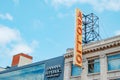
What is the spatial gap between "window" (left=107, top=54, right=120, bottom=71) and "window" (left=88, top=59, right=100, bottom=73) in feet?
5.68

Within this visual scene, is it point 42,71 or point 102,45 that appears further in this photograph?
point 42,71

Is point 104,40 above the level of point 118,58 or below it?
above

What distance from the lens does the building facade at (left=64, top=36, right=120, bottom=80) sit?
30.5 meters

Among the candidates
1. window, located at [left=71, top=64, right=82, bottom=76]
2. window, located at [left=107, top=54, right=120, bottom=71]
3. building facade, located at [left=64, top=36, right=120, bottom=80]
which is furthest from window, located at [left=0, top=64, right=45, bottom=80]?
window, located at [left=107, top=54, right=120, bottom=71]

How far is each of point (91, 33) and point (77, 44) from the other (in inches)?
333

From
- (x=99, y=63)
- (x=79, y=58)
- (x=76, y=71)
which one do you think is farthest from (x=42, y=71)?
(x=99, y=63)

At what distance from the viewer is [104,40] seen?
32750 mm

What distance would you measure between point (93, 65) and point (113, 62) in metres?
3.24

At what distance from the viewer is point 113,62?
101 ft

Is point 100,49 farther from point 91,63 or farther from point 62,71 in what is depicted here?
point 62,71

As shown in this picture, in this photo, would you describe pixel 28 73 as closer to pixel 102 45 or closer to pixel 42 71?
pixel 42 71

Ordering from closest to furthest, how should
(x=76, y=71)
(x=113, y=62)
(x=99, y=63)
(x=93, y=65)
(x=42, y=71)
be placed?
(x=113, y=62) < (x=99, y=63) < (x=93, y=65) < (x=76, y=71) < (x=42, y=71)

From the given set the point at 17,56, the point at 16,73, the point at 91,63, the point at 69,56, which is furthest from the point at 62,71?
the point at 17,56

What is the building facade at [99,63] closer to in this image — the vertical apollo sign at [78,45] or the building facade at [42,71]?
the vertical apollo sign at [78,45]
